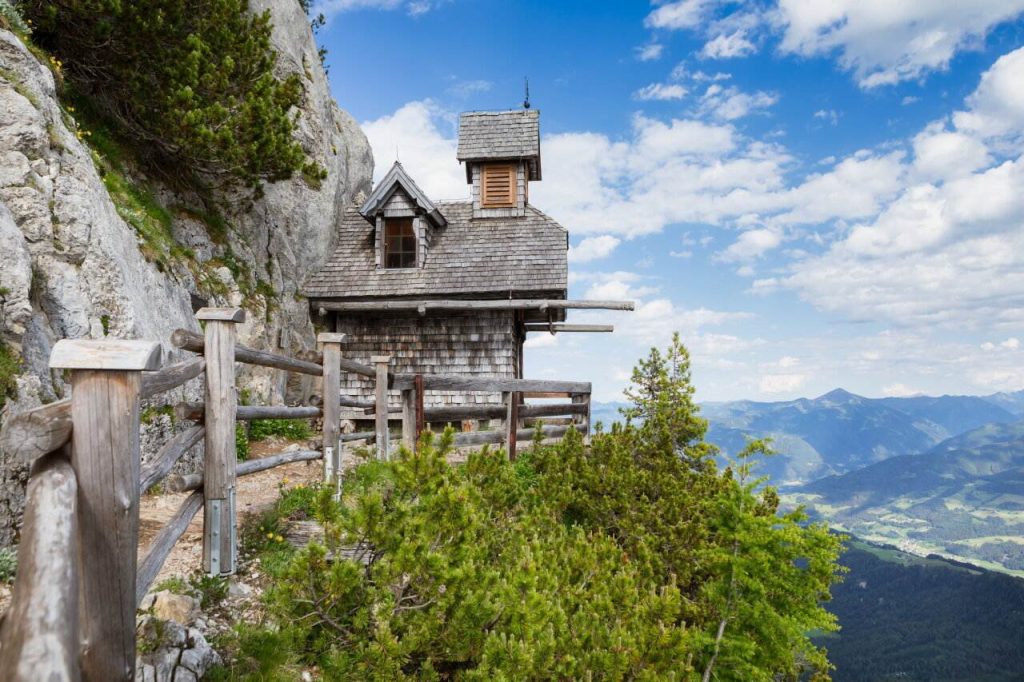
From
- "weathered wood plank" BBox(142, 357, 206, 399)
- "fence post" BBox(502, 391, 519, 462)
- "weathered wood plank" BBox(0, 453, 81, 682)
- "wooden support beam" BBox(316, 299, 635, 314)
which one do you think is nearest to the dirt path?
"weathered wood plank" BBox(142, 357, 206, 399)

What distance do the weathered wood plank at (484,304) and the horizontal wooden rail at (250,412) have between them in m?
9.58

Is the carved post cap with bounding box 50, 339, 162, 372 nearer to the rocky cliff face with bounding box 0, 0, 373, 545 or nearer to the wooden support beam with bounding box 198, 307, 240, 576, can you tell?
the wooden support beam with bounding box 198, 307, 240, 576

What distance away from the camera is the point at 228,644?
174 inches

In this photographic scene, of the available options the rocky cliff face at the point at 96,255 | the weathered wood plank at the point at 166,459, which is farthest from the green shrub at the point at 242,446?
the weathered wood plank at the point at 166,459

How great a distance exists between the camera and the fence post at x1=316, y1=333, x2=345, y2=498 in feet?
26.5

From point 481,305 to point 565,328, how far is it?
10.3 ft

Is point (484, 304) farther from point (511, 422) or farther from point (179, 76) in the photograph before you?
point (179, 76)

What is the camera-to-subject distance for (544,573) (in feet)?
19.3

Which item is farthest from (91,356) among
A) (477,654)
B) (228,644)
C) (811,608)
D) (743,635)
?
(811,608)

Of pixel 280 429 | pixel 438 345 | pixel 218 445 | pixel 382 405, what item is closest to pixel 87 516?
pixel 218 445

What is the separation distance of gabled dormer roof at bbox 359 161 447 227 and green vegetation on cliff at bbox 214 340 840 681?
958 cm

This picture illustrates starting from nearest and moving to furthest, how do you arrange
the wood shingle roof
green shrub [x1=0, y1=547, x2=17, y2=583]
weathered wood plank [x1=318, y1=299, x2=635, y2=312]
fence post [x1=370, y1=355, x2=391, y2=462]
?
1. green shrub [x1=0, y1=547, x2=17, y2=583]
2. fence post [x1=370, y1=355, x2=391, y2=462]
3. weathered wood plank [x1=318, y1=299, x2=635, y2=312]
4. the wood shingle roof

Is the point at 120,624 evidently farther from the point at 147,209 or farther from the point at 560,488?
the point at 147,209

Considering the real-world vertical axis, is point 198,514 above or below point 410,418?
below
